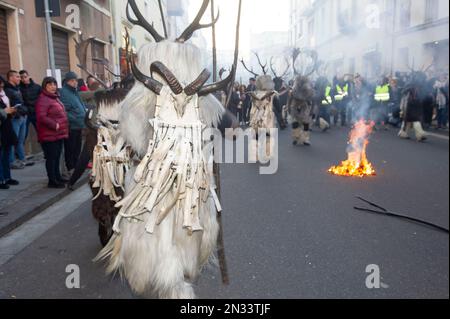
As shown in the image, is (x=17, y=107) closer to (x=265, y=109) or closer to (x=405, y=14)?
(x=265, y=109)

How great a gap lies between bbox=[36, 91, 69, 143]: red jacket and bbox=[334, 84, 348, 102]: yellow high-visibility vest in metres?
7.67

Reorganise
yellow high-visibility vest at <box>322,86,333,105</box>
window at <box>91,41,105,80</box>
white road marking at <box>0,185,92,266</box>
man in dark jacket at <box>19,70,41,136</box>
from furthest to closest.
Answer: yellow high-visibility vest at <box>322,86,333,105</box>
man in dark jacket at <box>19,70,41,136</box>
window at <box>91,41,105,80</box>
white road marking at <box>0,185,92,266</box>

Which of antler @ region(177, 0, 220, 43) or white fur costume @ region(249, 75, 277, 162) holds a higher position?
antler @ region(177, 0, 220, 43)

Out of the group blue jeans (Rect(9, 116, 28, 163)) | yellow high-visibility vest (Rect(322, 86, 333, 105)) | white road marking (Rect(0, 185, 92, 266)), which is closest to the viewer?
white road marking (Rect(0, 185, 92, 266))

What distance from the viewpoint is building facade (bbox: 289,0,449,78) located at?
2311mm

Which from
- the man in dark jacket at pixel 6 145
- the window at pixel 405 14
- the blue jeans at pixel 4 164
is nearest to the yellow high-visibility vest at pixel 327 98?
the man in dark jacket at pixel 6 145

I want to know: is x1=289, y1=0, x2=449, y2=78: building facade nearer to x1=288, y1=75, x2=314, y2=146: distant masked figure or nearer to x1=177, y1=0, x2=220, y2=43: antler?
x1=177, y1=0, x2=220, y2=43: antler

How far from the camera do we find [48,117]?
6.35 metres

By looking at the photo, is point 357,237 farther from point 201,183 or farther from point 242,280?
point 201,183

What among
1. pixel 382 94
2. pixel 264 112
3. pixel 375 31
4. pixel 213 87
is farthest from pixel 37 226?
pixel 382 94

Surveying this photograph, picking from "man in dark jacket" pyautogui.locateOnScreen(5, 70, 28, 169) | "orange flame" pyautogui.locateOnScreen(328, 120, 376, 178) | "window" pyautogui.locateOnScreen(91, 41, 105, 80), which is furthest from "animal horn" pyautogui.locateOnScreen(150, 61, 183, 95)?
"orange flame" pyautogui.locateOnScreen(328, 120, 376, 178)

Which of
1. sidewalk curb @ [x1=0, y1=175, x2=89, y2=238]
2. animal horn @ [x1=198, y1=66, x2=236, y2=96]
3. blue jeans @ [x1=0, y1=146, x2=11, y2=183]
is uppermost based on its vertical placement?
animal horn @ [x1=198, y1=66, x2=236, y2=96]

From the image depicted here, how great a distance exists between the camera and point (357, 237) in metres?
4.30

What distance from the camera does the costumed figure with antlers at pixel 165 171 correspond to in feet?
7.87
